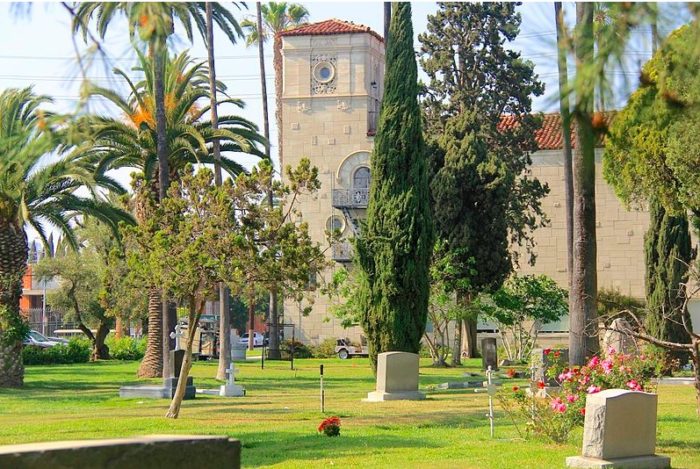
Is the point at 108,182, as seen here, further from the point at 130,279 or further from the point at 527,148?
the point at 527,148

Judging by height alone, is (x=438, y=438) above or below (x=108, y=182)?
below

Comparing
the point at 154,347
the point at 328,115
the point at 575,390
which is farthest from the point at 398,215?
the point at 328,115

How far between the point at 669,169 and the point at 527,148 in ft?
73.6

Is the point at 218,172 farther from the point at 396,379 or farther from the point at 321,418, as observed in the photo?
the point at 321,418

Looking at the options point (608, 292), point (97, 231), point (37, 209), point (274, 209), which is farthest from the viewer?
point (97, 231)

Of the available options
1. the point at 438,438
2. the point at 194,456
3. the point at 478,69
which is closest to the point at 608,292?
the point at 478,69

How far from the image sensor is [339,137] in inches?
2275

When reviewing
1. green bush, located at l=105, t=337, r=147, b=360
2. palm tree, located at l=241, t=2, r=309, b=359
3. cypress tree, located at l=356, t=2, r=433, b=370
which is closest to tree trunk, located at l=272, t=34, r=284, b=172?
palm tree, located at l=241, t=2, r=309, b=359

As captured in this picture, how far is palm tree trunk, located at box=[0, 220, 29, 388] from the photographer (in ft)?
103

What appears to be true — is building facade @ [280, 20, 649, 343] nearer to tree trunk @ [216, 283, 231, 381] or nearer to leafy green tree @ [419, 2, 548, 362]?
leafy green tree @ [419, 2, 548, 362]

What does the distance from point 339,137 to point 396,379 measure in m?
33.2

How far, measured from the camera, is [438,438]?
17531 mm

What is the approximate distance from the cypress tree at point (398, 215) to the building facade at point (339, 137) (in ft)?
74.7

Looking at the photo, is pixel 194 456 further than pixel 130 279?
No
